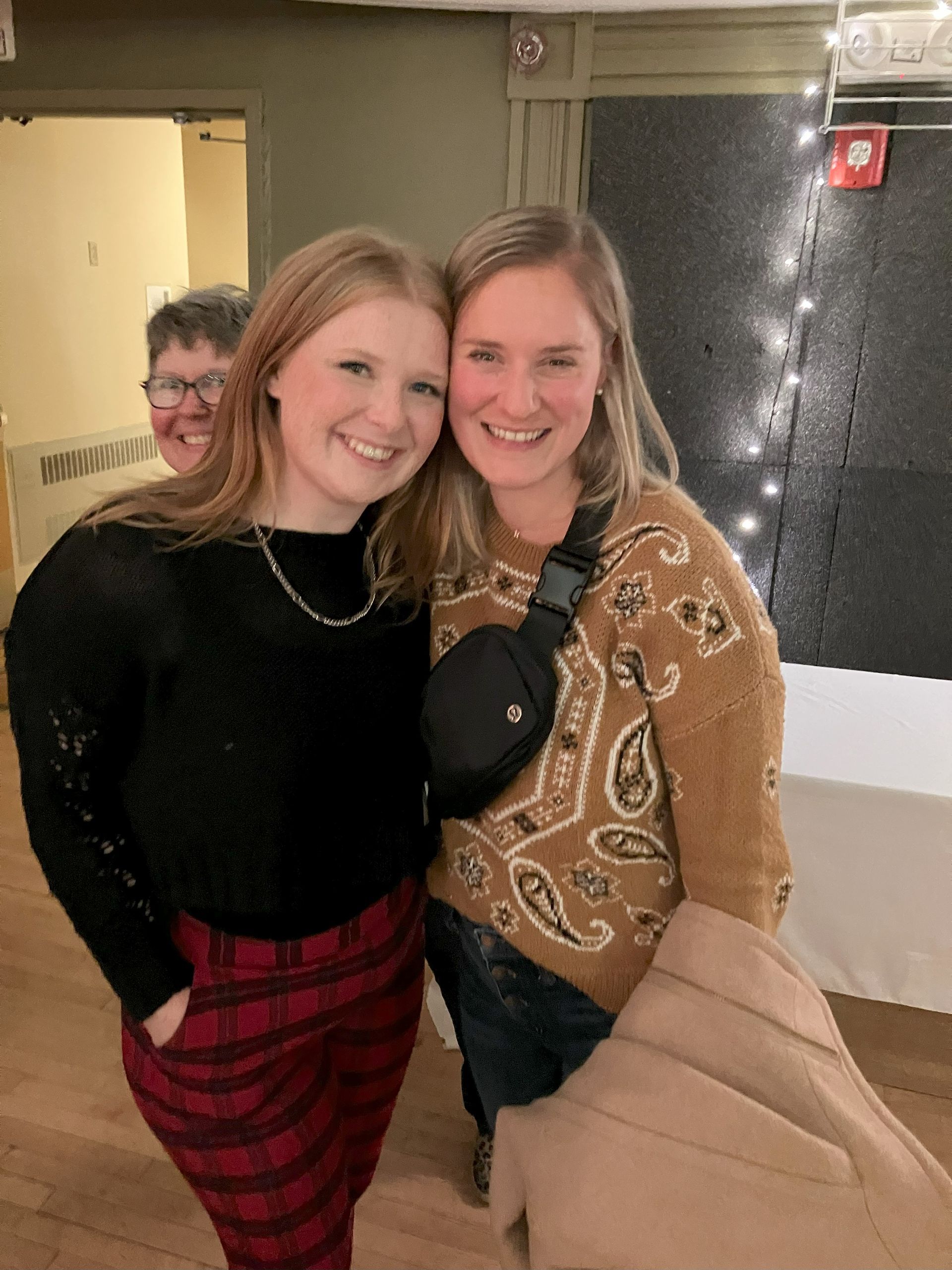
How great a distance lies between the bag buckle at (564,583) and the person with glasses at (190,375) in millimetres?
725

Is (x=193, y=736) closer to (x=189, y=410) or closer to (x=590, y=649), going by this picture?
(x=590, y=649)

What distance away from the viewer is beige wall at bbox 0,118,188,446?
406cm

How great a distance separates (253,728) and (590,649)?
40 cm

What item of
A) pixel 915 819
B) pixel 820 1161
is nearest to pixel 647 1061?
pixel 820 1161

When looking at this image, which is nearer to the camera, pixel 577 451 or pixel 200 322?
pixel 577 451

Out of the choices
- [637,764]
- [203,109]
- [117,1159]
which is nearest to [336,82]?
[203,109]

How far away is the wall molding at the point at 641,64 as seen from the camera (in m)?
2.66

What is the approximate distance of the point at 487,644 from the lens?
990mm

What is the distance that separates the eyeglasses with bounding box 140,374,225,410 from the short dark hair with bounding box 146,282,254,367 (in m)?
0.05

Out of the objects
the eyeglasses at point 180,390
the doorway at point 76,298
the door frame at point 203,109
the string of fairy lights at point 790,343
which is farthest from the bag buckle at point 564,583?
the doorway at point 76,298

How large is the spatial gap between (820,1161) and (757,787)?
0.35m

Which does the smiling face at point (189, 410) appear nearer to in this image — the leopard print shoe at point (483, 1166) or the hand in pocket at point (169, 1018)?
the hand in pocket at point (169, 1018)

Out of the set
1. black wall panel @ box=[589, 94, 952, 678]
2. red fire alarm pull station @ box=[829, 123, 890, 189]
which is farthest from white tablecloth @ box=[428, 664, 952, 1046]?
red fire alarm pull station @ box=[829, 123, 890, 189]

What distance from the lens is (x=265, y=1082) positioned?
1033 mm
